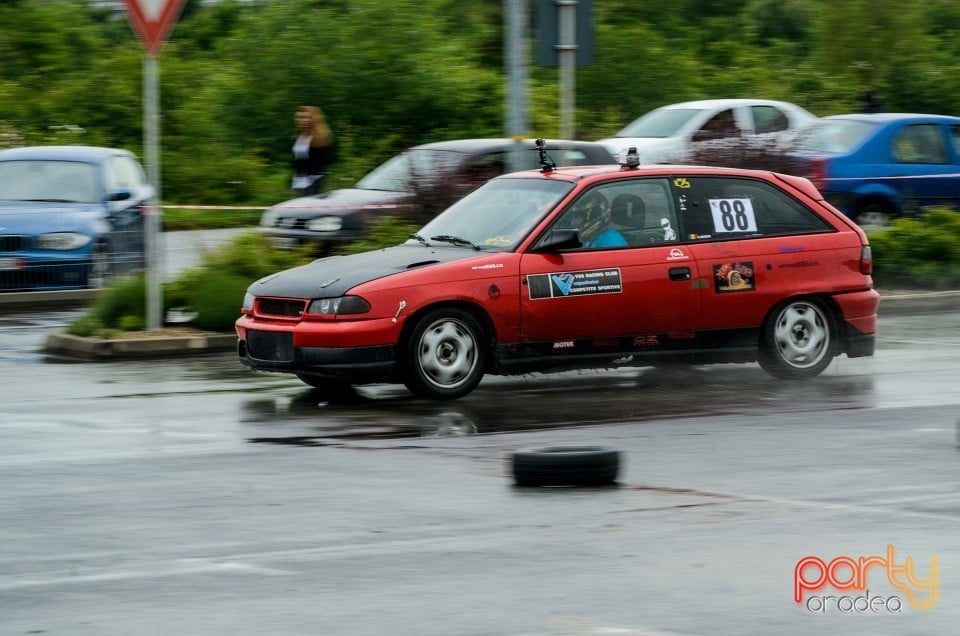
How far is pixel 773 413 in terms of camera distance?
1152 cm

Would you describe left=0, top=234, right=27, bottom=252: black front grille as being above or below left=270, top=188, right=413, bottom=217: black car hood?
below

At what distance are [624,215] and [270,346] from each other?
2.73 m

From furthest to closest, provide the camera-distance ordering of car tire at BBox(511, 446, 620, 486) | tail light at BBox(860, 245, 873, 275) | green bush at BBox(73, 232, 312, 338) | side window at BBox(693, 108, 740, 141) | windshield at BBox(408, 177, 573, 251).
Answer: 1. side window at BBox(693, 108, 740, 141)
2. green bush at BBox(73, 232, 312, 338)
3. tail light at BBox(860, 245, 873, 275)
4. windshield at BBox(408, 177, 573, 251)
5. car tire at BBox(511, 446, 620, 486)

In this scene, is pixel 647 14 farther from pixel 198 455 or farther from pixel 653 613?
pixel 653 613

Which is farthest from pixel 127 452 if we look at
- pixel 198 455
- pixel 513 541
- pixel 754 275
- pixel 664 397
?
pixel 754 275

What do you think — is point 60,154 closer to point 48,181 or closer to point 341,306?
point 48,181

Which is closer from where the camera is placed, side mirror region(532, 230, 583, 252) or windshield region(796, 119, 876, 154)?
side mirror region(532, 230, 583, 252)

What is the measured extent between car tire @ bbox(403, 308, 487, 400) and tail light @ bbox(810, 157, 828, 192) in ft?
32.5

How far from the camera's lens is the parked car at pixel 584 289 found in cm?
1191

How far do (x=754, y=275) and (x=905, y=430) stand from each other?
2528 millimetres

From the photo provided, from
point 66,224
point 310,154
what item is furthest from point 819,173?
point 66,224

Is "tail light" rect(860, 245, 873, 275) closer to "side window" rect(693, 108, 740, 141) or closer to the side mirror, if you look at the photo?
the side mirror

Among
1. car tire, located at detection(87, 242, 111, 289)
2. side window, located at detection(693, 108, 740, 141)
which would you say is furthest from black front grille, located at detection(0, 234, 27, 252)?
side window, located at detection(693, 108, 740, 141)

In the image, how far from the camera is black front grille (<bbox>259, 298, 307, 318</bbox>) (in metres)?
12.0
